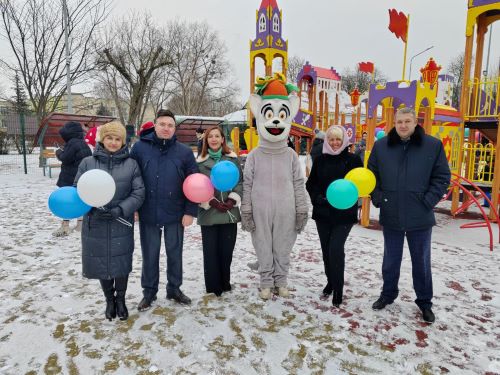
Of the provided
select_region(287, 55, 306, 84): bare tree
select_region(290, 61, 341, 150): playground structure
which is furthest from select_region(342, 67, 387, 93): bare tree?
select_region(290, 61, 341, 150): playground structure

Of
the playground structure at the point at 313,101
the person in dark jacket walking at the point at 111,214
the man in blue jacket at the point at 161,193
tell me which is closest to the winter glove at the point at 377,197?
the man in blue jacket at the point at 161,193

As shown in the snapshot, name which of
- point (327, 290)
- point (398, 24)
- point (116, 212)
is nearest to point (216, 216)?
point (116, 212)

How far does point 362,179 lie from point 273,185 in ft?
2.59

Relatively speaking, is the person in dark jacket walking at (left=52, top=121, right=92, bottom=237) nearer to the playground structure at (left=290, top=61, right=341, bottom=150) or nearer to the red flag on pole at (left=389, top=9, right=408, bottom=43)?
the red flag on pole at (left=389, top=9, right=408, bottom=43)

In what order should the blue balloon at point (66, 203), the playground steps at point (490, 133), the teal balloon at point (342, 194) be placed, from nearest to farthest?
the blue balloon at point (66, 203) → the teal balloon at point (342, 194) → the playground steps at point (490, 133)

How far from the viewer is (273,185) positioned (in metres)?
3.30

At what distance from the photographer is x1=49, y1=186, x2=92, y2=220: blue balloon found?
2.62 m

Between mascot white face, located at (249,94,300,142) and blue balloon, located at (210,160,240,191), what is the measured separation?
49 cm

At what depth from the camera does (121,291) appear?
9.98 feet

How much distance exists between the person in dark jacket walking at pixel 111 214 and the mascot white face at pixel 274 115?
1.22 meters

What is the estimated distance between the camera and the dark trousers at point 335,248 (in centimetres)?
325

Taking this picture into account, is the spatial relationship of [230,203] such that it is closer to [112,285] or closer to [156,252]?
[156,252]

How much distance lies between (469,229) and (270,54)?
7.51 m

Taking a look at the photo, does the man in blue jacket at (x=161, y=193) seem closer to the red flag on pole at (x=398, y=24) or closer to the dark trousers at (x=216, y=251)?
the dark trousers at (x=216, y=251)
